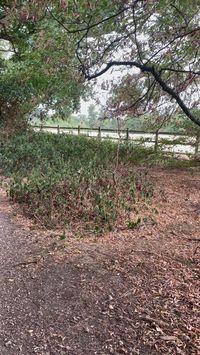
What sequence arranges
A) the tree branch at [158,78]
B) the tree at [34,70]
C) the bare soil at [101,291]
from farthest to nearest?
the tree branch at [158,78]
the tree at [34,70]
the bare soil at [101,291]

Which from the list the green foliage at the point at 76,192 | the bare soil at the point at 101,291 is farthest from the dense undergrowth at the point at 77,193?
the bare soil at the point at 101,291

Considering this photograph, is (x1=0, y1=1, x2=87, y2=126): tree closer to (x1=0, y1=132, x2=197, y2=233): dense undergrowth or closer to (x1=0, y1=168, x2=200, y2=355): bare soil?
(x1=0, y1=132, x2=197, y2=233): dense undergrowth

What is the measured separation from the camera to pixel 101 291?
8.70 ft

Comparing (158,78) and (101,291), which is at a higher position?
(158,78)

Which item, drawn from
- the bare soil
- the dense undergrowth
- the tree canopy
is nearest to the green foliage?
the dense undergrowth

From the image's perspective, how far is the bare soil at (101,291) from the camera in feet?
6.89

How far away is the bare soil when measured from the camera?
2.10 m

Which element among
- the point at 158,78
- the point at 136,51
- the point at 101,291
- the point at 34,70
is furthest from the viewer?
the point at 34,70

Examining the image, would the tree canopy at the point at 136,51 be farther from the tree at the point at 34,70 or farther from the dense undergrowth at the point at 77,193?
the dense undergrowth at the point at 77,193

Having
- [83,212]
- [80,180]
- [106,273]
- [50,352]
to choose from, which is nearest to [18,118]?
[80,180]

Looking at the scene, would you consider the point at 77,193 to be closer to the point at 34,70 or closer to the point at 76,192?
the point at 76,192

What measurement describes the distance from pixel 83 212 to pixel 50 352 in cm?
244

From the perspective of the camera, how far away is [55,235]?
383cm

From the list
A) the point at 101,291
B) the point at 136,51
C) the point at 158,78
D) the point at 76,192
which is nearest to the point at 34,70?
the point at 136,51
